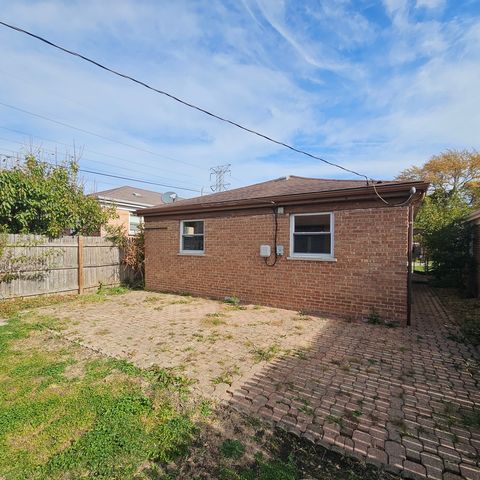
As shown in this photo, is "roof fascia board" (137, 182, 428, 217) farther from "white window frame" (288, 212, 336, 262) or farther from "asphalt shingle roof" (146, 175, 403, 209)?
"white window frame" (288, 212, 336, 262)

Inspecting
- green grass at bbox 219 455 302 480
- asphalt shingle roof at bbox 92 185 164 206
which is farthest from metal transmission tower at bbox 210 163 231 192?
green grass at bbox 219 455 302 480

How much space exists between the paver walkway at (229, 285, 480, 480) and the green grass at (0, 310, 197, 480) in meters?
0.85

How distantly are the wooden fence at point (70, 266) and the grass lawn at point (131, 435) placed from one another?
17.6 ft

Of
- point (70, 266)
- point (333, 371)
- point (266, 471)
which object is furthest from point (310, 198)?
point (70, 266)

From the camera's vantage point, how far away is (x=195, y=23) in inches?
239

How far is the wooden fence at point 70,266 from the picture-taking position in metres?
8.33

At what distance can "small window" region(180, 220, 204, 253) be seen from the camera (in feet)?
32.2

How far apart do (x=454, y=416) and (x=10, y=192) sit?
11.1 meters

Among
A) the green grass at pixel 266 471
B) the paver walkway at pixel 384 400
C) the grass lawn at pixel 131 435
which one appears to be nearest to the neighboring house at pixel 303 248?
the paver walkway at pixel 384 400

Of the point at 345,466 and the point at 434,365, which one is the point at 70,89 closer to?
the point at 345,466

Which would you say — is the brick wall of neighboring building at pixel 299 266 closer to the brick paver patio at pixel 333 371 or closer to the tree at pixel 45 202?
the brick paver patio at pixel 333 371

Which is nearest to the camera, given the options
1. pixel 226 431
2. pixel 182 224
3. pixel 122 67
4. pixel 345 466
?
pixel 345 466

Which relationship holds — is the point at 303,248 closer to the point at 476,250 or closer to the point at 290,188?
the point at 290,188

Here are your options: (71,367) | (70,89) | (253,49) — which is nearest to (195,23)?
(253,49)
